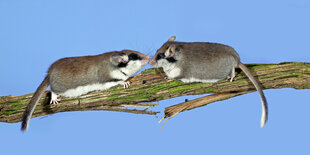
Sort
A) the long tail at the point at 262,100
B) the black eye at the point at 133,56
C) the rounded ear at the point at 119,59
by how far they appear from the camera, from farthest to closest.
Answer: the black eye at the point at 133,56 → the rounded ear at the point at 119,59 → the long tail at the point at 262,100

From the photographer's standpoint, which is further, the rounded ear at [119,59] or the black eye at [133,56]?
the black eye at [133,56]

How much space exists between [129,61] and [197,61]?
999mm

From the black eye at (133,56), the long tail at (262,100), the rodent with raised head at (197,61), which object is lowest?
the long tail at (262,100)

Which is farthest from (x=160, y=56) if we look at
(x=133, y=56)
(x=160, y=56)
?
(x=133, y=56)

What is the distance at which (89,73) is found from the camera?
561 cm

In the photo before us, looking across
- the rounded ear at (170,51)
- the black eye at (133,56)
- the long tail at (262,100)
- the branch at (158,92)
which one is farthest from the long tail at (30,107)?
the long tail at (262,100)

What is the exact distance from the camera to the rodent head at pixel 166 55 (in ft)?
17.9

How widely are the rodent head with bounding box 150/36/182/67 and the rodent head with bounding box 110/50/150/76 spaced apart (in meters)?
0.18

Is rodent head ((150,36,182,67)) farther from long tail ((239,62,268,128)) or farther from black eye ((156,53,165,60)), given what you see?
long tail ((239,62,268,128))

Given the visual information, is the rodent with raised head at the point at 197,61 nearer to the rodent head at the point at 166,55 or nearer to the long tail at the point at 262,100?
the rodent head at the point at 166,55

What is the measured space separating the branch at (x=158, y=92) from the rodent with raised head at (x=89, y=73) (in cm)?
12

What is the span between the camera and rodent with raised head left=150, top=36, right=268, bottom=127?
5.42 metres

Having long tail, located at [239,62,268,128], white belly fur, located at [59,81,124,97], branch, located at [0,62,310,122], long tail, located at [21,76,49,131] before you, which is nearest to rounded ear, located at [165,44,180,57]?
branch, located at [0,62,310,122]

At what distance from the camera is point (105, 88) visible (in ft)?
18.7
